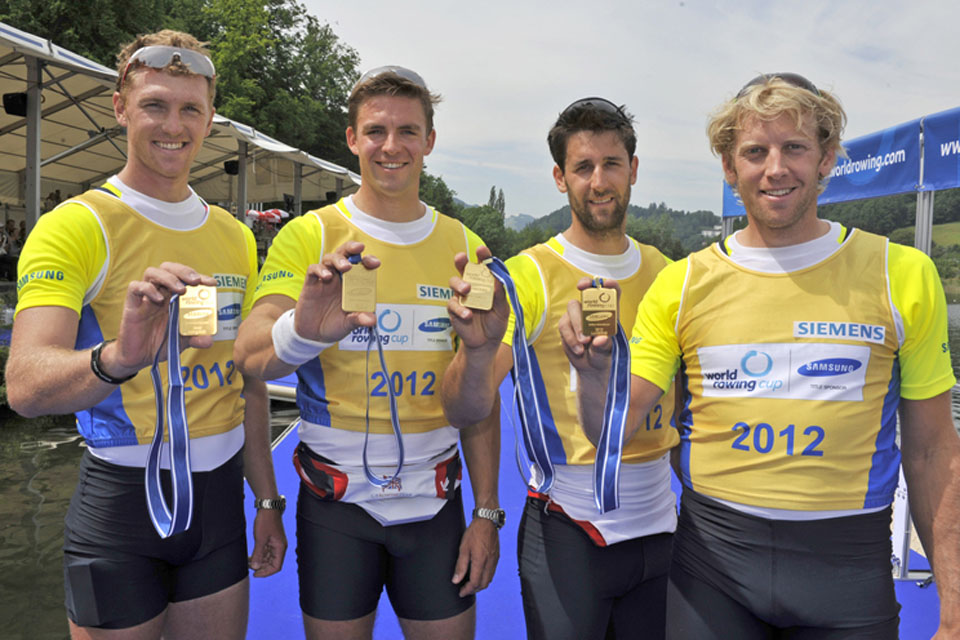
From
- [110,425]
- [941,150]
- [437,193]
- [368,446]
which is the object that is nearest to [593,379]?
[368,446]

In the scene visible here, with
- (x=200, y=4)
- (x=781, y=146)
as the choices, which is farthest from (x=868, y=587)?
(x=200, y=4)

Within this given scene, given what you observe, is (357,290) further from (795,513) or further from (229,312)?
(795,513)

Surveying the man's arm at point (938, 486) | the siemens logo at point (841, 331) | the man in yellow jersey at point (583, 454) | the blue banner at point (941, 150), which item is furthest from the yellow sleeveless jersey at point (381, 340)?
the blue banner at point (941, 150)

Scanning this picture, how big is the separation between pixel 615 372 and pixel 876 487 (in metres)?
0.74

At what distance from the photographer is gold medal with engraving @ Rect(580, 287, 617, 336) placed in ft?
5.14

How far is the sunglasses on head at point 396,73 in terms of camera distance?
2.12 m

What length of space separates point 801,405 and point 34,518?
7.00m

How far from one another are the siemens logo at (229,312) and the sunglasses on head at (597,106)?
1.32m

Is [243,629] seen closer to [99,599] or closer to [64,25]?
[99,599]

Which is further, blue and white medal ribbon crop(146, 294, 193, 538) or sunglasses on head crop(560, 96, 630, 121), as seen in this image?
sunglasses on head crop(560, 96, 630, 121)

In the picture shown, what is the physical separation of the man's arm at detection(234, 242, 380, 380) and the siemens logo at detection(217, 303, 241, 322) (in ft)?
0.68

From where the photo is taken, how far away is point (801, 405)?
1721 mm

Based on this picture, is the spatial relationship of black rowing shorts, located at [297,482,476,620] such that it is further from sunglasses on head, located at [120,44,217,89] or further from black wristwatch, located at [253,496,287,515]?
sunglasses on head, located at [120,44,217,89]

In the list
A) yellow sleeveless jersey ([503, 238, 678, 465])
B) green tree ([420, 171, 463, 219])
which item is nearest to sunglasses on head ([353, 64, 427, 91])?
yellow sleeveless jersey ([503, 238, 678, 465])
